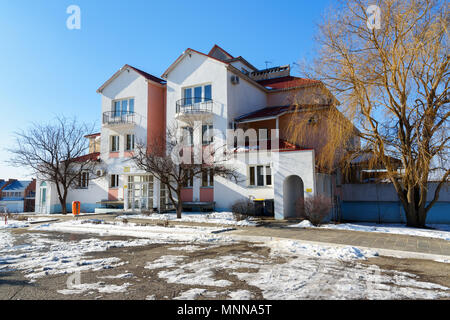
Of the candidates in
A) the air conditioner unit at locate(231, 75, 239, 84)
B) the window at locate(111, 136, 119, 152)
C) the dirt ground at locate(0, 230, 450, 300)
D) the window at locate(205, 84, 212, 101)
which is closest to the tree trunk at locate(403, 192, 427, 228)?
the dirt ground at locate(0, 230, 450, 300)

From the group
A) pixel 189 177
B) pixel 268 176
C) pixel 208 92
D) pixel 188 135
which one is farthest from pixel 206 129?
pixel 189 177

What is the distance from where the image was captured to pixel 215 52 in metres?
32.8

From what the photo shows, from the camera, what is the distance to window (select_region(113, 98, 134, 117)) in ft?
89.6

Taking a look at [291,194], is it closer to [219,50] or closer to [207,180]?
[207,180]

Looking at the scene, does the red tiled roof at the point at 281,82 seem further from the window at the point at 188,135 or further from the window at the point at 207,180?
the window at the point at 207,180

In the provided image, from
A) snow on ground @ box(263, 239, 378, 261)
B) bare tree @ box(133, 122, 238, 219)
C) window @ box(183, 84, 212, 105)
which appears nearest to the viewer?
snow on ground @ box(263, 239, 378, 261)

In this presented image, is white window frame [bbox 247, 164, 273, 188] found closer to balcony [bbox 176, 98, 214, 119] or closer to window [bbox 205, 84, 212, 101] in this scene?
balcony [bbox 176, 98, 214, 119]

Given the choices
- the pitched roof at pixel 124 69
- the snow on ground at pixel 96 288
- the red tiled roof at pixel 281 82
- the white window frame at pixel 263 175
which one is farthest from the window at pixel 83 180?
the snow on ground at pixel 96 288

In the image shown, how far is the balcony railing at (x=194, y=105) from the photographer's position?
23484 millimetres

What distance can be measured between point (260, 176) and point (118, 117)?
14.0 metres

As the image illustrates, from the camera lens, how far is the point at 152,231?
13281 mm

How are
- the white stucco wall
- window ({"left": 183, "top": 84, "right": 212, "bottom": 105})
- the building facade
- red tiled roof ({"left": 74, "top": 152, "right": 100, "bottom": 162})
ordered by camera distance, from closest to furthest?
the white stucco wall
the building facade
window ({"left": 183, "top": 84, "right": 212, "bottom": 105})
red tiled roof ({"left": 74, "top": 152, "right": 100, "bottom": 162})
